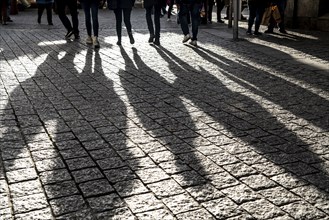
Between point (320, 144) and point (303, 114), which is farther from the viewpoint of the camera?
point (303, 114)

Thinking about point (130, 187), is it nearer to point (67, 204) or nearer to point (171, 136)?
point (67, 204)

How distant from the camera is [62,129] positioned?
4.90 meters

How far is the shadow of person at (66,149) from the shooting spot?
323cm

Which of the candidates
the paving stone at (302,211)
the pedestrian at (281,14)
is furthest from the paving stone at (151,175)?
the pedestrian at (281,14)

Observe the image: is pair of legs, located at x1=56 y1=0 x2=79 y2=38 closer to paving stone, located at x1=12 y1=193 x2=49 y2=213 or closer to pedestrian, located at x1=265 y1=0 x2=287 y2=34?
pedestrian, located at x1=265 y1=0 x2=287 y2=34

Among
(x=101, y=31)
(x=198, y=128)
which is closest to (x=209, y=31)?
(x=101, y=31)

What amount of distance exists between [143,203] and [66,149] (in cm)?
136

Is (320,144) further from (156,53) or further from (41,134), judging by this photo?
(156,53)

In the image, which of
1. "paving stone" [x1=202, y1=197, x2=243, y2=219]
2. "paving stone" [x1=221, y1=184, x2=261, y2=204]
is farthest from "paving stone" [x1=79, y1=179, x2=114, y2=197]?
"paving stone" [x1=221, y1=184, x2=261, y2=204]

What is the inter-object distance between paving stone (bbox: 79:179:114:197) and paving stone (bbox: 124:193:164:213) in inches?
9.1

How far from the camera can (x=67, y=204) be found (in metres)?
3.20

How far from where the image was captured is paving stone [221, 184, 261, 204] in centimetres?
327

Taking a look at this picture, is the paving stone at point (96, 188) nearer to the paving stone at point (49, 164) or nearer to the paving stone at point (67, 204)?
the paving stone at point (67, 204)

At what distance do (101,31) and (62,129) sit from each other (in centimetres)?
1041
